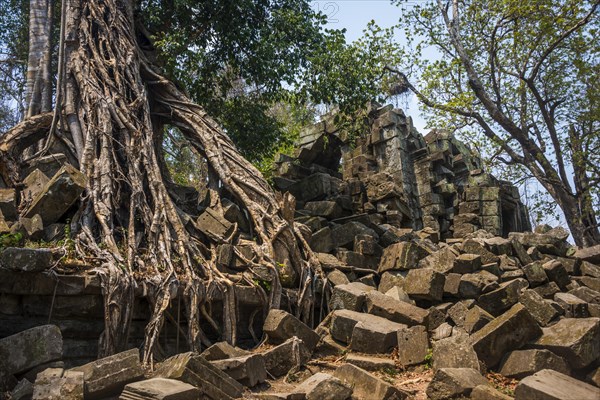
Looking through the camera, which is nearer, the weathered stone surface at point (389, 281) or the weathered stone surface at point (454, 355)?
the weathered stone surface at point (454, 355)

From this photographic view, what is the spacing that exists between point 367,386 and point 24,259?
2.79 metres

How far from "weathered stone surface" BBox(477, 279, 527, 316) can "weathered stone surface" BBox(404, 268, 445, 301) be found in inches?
18.5

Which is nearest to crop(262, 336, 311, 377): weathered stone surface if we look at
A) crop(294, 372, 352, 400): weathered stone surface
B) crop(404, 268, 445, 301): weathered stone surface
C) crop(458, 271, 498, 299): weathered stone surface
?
crop(294, 372, 352, 400): weathered stone surface

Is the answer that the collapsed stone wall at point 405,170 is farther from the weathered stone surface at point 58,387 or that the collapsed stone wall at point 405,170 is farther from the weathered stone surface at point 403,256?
the weathered stone surface at point 58,387

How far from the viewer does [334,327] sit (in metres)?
5.19

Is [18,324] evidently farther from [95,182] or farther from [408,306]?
[408,306]

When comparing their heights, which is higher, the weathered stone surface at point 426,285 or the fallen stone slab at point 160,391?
the weathered stone surface at point 426,285

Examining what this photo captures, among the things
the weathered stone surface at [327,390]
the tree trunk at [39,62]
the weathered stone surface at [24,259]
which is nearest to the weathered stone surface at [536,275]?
the weathered stone surface at [327,390]

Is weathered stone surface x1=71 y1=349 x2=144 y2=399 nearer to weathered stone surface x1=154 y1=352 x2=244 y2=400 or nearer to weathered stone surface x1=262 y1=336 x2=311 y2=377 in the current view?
weathered stone surface x1=154 y1=352 x2=244 y2=400

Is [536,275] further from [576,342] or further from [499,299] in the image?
[576,342]

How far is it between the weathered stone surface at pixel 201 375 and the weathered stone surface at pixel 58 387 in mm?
552

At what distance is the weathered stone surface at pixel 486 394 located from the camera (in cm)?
329

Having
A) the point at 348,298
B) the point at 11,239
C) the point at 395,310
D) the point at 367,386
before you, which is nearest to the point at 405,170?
the point at 348,298

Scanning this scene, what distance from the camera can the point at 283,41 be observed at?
8.43 meters
